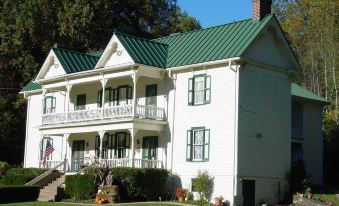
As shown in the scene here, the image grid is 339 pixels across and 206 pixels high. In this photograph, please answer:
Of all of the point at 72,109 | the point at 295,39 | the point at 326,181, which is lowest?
the point at 326,181

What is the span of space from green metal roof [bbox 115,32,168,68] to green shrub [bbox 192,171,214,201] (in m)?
7.50

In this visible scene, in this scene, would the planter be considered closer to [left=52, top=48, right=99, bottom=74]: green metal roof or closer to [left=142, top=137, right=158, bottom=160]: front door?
[left=142, top=137, right=158, bottom=160]: front door

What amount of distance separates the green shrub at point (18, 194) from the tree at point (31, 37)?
16561mm

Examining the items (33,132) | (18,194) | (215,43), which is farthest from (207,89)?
(33,132)

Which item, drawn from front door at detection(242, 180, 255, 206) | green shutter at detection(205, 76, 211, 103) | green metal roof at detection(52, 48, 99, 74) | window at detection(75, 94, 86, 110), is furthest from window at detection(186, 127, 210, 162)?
green metal roof at detection(52, 48, 99, 74)

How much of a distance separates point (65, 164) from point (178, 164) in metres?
9.53

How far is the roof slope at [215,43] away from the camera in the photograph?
36.0m

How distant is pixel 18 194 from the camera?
125ft

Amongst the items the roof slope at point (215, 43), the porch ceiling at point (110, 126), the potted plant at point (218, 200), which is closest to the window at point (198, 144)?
the porch ceiling at point (110, 126)

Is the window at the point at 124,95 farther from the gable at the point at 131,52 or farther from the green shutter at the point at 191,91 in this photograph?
the green shutter at the point at 191,91

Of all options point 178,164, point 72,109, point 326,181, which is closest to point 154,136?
point 178,164

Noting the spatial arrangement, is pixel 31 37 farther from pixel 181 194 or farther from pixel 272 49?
pixel 181 194

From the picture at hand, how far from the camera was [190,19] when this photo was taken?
228 feet

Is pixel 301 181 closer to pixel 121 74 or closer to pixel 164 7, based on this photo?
pixel 121 74
